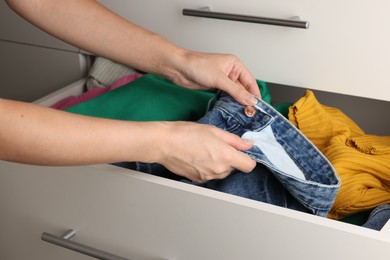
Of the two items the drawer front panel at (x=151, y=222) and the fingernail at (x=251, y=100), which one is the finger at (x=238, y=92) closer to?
the fingernail at (x=251, y=100)

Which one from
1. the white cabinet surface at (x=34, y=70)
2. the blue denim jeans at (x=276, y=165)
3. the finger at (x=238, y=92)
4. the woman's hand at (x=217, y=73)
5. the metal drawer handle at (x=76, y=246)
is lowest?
the metal drawer handle at (x=76, y=246)

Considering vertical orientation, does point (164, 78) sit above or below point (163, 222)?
above

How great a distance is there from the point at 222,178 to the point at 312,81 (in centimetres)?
28

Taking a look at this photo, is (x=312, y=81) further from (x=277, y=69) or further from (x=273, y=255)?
(x=273, y=255)

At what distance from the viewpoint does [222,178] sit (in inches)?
29.2

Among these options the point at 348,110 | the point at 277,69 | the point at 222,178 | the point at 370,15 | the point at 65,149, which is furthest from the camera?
the point at 348,110

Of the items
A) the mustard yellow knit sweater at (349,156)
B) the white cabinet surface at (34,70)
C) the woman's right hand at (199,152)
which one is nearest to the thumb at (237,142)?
the woman's right hand at (199,152)

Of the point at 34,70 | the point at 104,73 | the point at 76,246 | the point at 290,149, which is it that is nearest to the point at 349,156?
the point at 290,149

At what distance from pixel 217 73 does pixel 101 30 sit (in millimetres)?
181

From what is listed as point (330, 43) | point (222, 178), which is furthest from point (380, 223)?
point (330, 43)

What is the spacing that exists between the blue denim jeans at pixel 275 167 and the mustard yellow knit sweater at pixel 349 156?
0.06 m

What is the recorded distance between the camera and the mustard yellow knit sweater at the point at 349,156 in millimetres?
771

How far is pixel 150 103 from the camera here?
0.88 metres

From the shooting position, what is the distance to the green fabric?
87 cm
